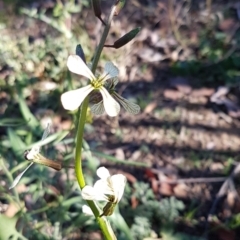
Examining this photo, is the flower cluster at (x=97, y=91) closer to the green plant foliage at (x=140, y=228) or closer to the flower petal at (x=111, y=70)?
the flower petal at (x=111, y=70)

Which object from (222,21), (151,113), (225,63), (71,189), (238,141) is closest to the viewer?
(71,189)

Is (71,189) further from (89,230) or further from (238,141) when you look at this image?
(238,141)

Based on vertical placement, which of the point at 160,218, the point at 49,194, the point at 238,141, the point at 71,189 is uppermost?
the point at 71,189

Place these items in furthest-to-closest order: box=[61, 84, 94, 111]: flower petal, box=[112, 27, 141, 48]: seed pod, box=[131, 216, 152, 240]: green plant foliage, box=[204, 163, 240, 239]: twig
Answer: box=[204, 163, 240, 239]: twig → box=[131, 216, 152, 240]: green plant foliage → box=[112, 27, 141, 48]: seed pod → box=[61, 84, 94, 111]: flower petal

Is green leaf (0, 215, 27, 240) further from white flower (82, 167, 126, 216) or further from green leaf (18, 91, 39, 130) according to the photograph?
green leaf (18, 91, 39, 130)

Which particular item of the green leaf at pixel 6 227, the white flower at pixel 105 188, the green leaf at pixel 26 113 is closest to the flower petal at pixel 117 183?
the white flower at pixel 105 188

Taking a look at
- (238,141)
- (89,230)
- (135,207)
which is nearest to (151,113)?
(238,141)

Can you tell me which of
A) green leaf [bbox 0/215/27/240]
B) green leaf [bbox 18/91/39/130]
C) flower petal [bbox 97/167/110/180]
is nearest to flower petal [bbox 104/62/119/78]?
flower petal [bbox 97/167/110/180]
